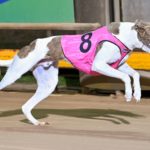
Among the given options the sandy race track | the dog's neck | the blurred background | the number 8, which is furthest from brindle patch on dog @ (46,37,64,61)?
the blurred background

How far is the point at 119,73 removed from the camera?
7715 mm

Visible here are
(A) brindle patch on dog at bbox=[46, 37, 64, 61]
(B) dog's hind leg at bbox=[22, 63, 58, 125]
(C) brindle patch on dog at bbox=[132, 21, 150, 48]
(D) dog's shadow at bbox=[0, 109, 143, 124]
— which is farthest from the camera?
(D) dog's shadow at bbox=[0, 109, 143, 124]

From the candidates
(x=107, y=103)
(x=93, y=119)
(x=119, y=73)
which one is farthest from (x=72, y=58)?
(x=107, y=103)

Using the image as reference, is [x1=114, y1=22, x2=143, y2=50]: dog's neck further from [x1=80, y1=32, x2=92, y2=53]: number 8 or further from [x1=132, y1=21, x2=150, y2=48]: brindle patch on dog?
[x1=80, y1=32, x2=92, y2=53]: number 8

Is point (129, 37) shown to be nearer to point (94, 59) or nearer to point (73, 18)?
point (94, 59)

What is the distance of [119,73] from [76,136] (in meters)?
0.85

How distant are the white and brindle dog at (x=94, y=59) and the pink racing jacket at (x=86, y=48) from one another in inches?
1.3

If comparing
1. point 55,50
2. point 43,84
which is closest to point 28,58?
point 55,50

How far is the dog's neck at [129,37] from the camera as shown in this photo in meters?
7.85

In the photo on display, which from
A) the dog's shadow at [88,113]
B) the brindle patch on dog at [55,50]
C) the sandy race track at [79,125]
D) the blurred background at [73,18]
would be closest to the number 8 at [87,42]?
the brindle patch on dog at [55,50]

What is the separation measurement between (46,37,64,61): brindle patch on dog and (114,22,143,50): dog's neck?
0.69 m

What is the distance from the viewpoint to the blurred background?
11.0m

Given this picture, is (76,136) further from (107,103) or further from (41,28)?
(41,28)

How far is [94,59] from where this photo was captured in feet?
25.8
